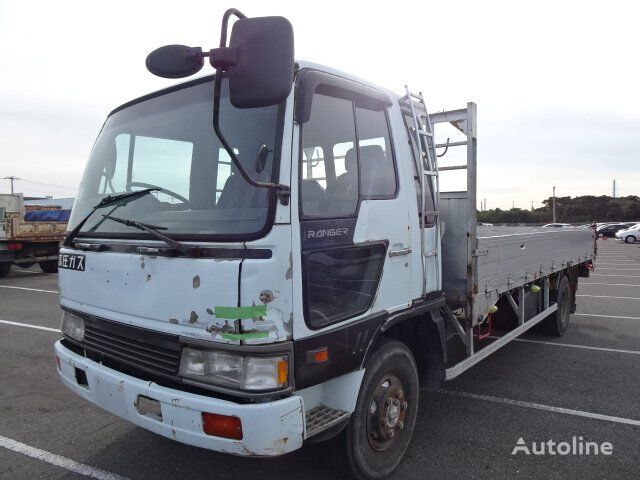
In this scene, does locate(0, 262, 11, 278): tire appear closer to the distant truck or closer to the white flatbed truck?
the distant truck

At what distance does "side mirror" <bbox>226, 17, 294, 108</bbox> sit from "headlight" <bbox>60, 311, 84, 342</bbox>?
184 centimetres

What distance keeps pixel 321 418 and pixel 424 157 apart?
2004mm

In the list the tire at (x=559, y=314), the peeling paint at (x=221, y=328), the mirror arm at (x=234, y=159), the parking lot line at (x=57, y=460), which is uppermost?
the mirror arm at (x=234, y=159)

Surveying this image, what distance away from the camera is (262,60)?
194cm

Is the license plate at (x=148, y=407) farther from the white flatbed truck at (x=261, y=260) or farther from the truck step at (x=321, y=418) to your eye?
the truck step at (x=321, y=418)

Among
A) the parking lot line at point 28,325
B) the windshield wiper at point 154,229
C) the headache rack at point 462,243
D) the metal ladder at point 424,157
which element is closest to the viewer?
the windshield wiper at point 154,229

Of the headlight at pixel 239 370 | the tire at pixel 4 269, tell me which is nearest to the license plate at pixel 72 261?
the headlight at pixel 239 370

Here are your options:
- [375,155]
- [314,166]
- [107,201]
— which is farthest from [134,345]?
[375,155]

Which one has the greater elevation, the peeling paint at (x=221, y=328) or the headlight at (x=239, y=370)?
the peeling paint at (x=221, y=328)

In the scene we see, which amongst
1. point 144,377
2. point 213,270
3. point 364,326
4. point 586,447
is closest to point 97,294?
point 144,377

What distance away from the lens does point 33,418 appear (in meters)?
3.80

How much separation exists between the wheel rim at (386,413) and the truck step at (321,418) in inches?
14.5

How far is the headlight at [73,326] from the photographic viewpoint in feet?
9.45

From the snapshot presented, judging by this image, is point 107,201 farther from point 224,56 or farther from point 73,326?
point 224,56
